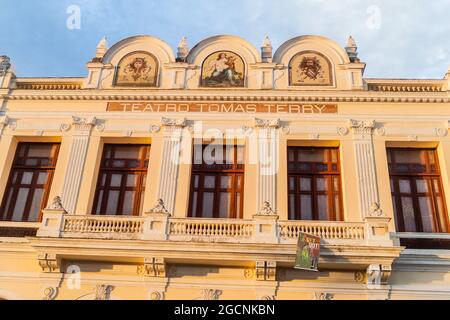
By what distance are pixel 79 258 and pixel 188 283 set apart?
330 centimetres

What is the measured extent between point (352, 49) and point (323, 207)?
6690 mm

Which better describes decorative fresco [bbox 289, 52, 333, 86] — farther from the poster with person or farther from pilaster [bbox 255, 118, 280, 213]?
the poster with person

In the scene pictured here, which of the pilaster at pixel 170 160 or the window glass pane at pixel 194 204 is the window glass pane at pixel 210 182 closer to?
the window glass pane at pixel 194 204

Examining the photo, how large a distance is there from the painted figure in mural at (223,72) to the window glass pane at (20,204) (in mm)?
7473

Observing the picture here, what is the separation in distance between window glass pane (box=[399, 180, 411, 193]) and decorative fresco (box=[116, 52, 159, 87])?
9.42 metres

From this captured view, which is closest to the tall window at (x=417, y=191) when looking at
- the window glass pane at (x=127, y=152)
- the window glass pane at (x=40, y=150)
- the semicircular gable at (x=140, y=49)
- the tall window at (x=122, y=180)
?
the tall window at (x=122, y=180)

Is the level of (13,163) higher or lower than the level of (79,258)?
higher


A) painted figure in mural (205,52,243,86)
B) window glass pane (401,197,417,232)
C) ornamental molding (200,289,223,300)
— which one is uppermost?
painted figure in mural (205,52,243,86)

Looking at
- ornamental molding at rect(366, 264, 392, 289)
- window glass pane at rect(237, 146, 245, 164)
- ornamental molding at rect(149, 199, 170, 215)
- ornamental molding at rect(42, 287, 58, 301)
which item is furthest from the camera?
window glass pane at rect(237, 146, 245, 164)

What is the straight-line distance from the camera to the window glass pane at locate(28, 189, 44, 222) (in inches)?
632

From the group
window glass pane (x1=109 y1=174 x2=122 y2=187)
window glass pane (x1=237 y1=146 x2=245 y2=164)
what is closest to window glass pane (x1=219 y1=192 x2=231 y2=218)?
window glass pane (x1=237 y1=146 x2=245 y2=164)

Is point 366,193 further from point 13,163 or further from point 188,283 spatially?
point 13,163

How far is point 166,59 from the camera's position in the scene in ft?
61.2

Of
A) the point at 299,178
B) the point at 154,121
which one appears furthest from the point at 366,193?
the point at 154,121
